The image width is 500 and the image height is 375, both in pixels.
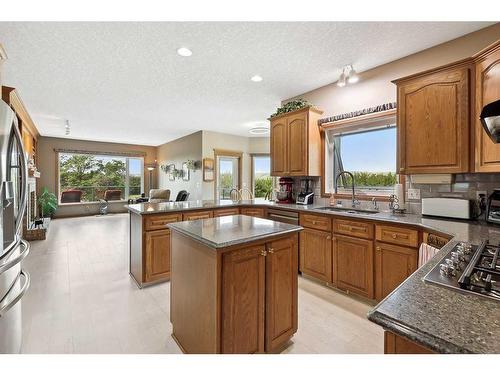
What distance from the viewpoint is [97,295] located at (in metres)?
2.57

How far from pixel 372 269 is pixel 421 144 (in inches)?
50.7

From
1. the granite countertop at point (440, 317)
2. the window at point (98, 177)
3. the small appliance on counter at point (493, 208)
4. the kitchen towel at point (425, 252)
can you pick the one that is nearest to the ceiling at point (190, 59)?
the small appliance on counter at point (493, 208)

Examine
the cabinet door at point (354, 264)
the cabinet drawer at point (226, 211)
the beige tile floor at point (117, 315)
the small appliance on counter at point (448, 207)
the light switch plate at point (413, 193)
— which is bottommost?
the beige tile floor at point (117, 315)

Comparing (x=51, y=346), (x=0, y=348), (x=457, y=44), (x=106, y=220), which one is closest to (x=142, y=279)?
(x=51, y=346)

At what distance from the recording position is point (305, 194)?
3.60 metres

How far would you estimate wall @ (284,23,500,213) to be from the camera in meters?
2.20

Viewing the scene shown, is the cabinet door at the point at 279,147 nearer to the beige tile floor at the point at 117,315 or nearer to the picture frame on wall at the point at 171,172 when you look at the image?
the beige tile floor at the point at 117,315

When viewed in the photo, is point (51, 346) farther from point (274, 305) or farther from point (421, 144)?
point (421, 144)

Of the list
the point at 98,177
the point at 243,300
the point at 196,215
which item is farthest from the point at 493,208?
the point at 98,177

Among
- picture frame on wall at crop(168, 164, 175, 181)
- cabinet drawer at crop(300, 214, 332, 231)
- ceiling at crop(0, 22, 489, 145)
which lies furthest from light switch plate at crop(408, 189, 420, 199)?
picture frame on wall at crop(168, 164, 175, 181)

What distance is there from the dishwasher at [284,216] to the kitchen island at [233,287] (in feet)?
4.07

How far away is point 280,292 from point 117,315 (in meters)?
1.60

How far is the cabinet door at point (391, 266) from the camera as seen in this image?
2082 mm

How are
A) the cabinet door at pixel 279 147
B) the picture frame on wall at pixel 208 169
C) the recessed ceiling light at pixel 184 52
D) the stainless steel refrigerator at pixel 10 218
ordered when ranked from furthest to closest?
the picture frame on wall at pixel 208 169, the cabinet door at pixel 279 147, the recessed ceiling light at pixel 184 52, the stainless steel refrigerator at pixel 10 218
